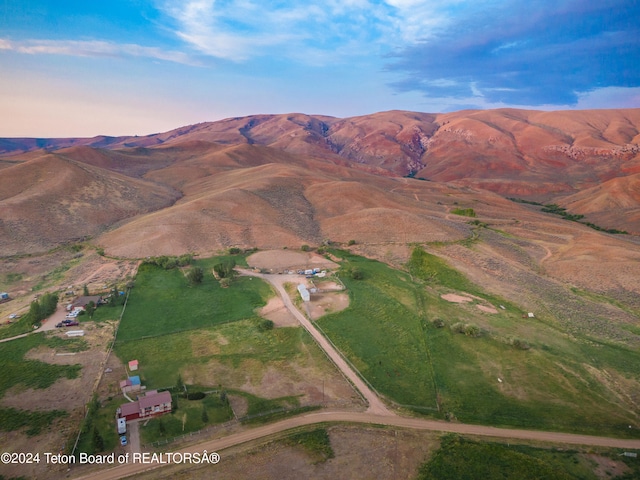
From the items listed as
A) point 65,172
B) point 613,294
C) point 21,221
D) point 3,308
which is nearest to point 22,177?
point 65,172

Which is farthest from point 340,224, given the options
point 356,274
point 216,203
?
point 356,274

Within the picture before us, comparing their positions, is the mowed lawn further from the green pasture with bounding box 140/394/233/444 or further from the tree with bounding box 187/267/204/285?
the green pasture with bounding box 140/394/233/444

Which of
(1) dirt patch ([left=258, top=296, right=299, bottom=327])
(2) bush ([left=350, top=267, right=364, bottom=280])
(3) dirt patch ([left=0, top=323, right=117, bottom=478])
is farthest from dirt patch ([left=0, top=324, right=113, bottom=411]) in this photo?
(2) bush ([left=350, top=267, right=364, bottom=280])

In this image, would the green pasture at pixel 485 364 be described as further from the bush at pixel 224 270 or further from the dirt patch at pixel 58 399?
the dirt patch at pixel 58 399

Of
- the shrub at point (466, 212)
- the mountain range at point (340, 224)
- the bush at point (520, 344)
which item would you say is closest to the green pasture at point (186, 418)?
the bush at point (520, 344)

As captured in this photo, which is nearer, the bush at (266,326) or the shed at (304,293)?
the bush at (266,326)

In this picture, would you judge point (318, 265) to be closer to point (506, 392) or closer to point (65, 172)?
point (506, 392)
